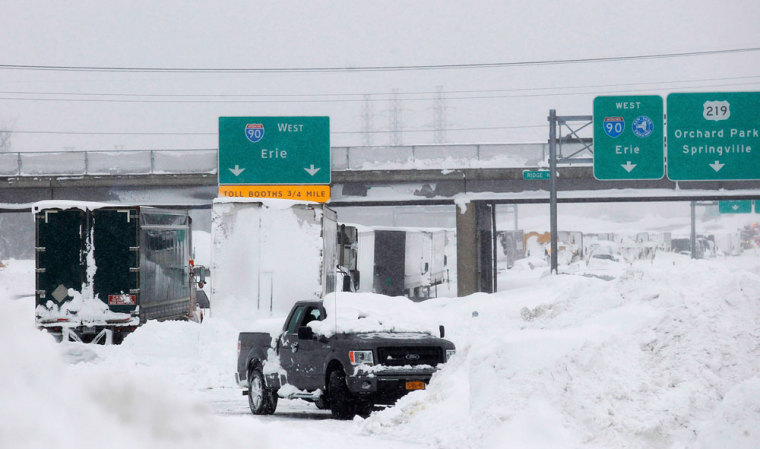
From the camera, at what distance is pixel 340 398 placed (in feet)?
48.2

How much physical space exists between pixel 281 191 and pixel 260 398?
23229 mm

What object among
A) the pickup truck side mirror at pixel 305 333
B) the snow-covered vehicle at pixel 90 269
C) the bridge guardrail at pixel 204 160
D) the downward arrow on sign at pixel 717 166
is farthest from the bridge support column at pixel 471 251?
the pickup truck side mirror at pixel 305 333

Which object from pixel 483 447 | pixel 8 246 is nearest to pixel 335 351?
pixel 483 447

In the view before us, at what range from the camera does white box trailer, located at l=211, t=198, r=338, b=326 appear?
2523cm

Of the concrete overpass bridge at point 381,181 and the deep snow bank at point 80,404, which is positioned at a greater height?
the concrete overpass bridge at point 381,181

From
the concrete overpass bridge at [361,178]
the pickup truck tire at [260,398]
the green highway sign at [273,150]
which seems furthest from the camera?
the concrete overpass bridge at [361,178]

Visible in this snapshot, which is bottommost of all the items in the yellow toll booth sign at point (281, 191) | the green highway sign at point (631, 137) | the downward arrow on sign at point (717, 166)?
the yellow toll booth sign at point (281, 191)

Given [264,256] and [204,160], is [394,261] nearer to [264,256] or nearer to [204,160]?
[204,160]

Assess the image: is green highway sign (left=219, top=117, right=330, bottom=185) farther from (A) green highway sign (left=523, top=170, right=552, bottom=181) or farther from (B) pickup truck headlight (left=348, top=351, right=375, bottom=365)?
(B) pickup truck headlight (left=348, top=351, right=375, bottom=365)

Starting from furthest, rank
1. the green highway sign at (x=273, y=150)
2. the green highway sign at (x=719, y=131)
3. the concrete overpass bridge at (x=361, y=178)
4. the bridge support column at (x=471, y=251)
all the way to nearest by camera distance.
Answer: the bridge support column at (x=471, y=251), the concrete overpass bridge at (x=361, y=178), the green highway sign at (x=273, y=150), the green highway sign at (x=719, y=131)

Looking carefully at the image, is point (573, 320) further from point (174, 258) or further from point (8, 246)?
point (8, 246)

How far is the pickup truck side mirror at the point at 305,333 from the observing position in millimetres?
15203

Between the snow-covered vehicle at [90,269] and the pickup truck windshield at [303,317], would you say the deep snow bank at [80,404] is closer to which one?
the pickup truck windshield at [303,317]

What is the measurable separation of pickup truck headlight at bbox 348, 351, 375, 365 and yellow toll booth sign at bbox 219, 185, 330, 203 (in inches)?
940
